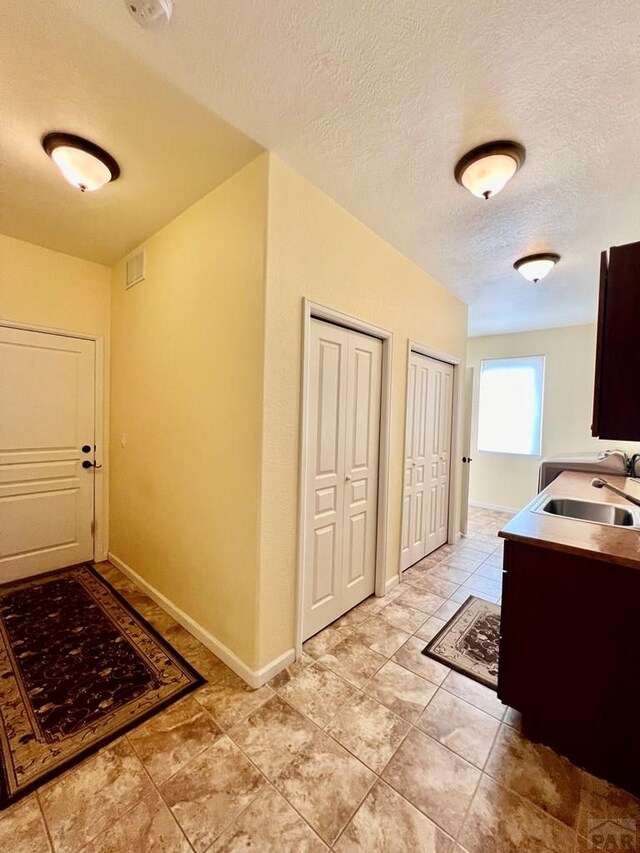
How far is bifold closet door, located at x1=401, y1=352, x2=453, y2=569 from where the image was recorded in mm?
3119

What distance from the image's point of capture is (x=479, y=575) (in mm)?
3186

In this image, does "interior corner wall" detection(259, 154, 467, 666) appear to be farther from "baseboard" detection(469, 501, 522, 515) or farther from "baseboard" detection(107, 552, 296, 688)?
"baseboard" detection(469, 501, 522, 515)

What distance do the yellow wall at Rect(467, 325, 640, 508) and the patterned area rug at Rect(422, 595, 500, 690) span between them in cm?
313

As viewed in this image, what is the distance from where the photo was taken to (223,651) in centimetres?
202

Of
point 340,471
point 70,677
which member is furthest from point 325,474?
point 70,677

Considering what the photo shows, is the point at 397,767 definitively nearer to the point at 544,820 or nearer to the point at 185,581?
the point at 544,820

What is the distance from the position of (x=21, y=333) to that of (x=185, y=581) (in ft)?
7.97

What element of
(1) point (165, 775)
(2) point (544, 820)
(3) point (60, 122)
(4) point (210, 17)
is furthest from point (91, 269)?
(2) point (544, 820)

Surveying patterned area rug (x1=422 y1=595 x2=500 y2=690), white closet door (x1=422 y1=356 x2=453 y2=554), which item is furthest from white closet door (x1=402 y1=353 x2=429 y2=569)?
patterned area rug (x1=422 y1=595 x2=500 y2=690)

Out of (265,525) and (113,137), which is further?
(265,525)

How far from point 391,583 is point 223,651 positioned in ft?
4.78

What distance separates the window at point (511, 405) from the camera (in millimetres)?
5125

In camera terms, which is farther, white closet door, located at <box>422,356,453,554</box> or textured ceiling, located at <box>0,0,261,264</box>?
white closet door, located at <box>422,356,453,554</box>

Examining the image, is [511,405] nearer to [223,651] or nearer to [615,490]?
[615,490]
